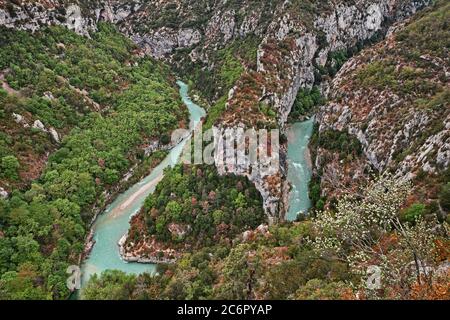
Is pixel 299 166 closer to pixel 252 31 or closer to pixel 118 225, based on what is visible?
pixel 118 225

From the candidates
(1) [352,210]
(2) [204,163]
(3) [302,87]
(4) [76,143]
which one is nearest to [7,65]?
(4) [76,143]

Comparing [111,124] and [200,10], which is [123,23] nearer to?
[200,10]

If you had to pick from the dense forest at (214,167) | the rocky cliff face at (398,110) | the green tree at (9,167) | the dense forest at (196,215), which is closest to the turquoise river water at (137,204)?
the dense forest at (214,167)

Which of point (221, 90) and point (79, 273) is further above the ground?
point (221, 90)

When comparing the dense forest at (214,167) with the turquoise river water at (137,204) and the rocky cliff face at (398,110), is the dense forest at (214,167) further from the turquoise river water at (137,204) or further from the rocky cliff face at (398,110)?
the turquoise river water at (137,204)

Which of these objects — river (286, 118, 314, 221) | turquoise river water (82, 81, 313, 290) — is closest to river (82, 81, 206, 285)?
turquoise river water (82, 81, 313, 290)

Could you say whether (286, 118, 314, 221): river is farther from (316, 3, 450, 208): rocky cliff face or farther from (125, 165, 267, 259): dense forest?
(125, 165, 267, 259): dense forest
